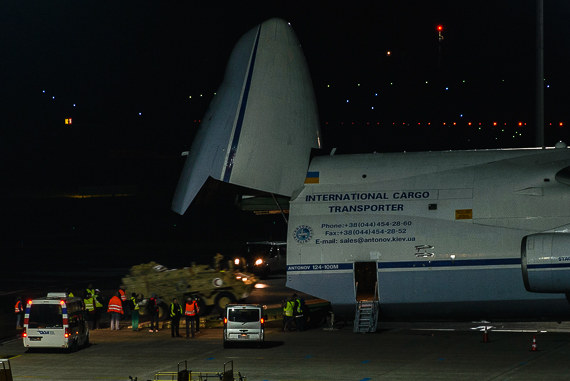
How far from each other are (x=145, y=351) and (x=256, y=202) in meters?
5.95

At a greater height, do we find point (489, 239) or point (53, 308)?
point (489, 239)

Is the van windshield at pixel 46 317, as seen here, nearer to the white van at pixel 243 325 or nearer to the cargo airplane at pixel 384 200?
the white van at pixel 243 325

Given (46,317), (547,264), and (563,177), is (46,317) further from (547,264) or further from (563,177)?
(563,177)

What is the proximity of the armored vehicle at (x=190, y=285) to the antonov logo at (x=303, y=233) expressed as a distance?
1218 centimetres

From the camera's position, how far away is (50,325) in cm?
2497

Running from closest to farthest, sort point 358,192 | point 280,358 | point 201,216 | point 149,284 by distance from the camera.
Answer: point 358,192
point 280,358
point 149,284
point 201,216

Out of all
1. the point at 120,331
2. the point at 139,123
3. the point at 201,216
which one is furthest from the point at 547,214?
the point at 139,123

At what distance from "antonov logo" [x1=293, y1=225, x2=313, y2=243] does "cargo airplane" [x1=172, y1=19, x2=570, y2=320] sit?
0.09 feet

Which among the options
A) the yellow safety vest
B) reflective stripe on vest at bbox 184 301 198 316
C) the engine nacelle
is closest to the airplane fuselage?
the engine nacelle

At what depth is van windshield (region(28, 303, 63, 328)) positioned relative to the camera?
25.0m

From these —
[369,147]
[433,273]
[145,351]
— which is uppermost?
[369,147]

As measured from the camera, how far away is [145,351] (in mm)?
24969

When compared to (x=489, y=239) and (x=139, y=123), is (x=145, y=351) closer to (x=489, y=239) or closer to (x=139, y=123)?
(x=489, y=239)

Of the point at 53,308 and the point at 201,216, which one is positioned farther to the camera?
the point at 201,216
